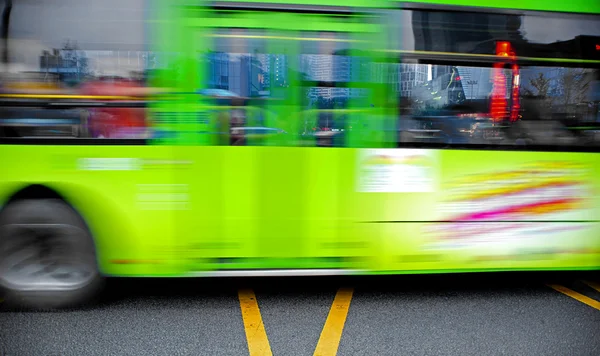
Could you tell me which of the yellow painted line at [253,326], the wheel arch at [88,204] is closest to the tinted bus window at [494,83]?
the yellow painted line at [253,326]

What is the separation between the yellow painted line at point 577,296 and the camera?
4776 millimetres

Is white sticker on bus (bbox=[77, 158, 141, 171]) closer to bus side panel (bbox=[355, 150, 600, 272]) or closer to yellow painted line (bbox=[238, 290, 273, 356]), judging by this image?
yellow painted line (bbox=[238, 290, 273, 356])

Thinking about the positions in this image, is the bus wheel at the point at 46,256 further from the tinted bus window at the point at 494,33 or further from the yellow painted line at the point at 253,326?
the tinted bus window at the point at 494,33

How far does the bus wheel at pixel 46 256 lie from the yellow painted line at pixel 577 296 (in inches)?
161

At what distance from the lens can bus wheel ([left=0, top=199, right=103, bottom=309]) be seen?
420 centimetres

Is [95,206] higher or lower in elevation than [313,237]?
higher

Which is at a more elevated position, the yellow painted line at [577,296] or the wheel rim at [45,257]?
the wheel rim at [45,257]

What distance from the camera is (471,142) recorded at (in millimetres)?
4395

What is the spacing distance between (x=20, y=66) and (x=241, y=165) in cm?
176

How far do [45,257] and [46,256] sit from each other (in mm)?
14

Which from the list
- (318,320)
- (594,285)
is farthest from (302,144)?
(594,285)

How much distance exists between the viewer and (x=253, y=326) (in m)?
4.12

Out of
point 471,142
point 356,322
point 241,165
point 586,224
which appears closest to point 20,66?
point 241,165

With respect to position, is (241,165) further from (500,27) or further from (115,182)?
(500,27)
